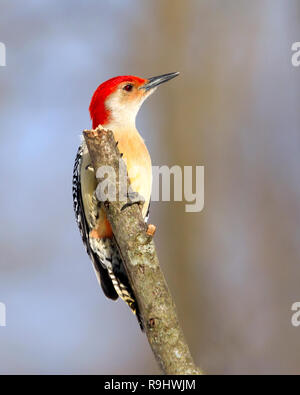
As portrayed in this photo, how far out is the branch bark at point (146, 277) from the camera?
304 cm

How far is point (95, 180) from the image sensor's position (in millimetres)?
3953

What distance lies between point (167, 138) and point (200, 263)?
1.51 metres

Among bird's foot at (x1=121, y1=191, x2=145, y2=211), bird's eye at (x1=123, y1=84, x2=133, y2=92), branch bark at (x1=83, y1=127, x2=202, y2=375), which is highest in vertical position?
bird's eye at (x1=123, y1=84, x2=133, y2=92)

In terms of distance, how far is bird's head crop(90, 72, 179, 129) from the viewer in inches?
176

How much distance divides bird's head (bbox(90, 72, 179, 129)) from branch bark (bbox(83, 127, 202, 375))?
1215 millimetres

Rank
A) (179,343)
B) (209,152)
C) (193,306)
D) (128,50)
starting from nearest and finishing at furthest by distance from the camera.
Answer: (179,343) → (193,306) → (209,152) → (128,50)

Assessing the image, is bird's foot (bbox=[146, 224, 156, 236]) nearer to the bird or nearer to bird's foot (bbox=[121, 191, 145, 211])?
bird's foot (bbox=[121, 191, 145, 211])

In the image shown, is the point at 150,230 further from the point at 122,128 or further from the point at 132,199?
the point at 122,128

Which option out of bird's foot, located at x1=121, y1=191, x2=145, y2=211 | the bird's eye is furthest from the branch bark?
the bird's eye

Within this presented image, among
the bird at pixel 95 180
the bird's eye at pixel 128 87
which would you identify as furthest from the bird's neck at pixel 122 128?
the bird's eye at pixel 128 87
